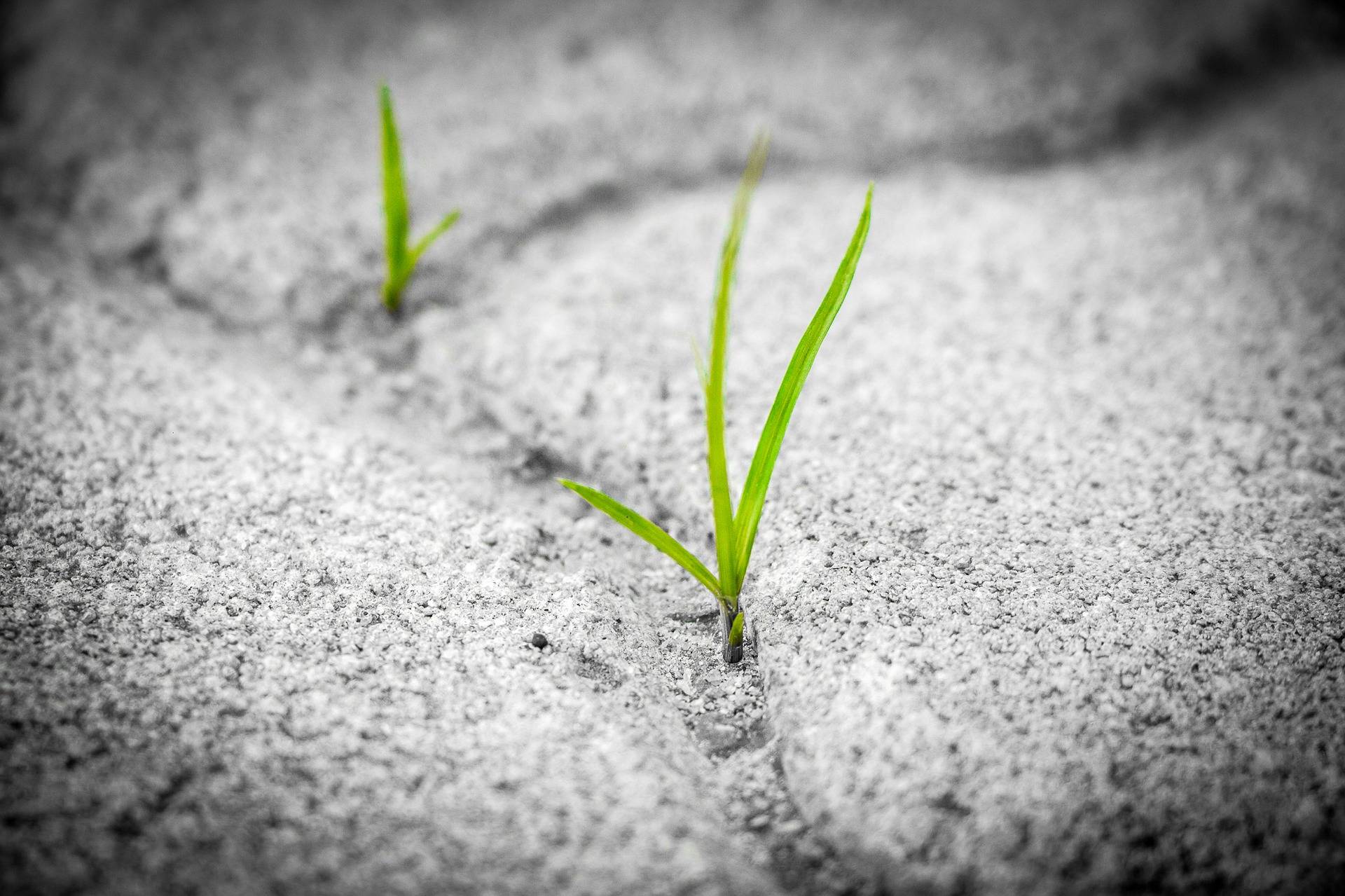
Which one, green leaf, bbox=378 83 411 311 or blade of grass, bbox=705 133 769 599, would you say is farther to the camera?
green leaf, bbox=378 83 411 311

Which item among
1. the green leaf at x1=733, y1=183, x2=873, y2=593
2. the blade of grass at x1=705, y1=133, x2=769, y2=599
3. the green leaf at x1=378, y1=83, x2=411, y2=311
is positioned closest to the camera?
the blade of grass at x1=705, y1=133, x2=769, y2=599

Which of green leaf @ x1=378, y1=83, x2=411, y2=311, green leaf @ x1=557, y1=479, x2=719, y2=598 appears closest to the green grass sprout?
green leaf @ x1=378, y1=83, x2=411, y2=311

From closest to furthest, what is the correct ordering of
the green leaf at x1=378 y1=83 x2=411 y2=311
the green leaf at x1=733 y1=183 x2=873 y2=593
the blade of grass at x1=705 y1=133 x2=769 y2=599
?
the blade of grass at x1=705 y1=133 x2=769 y2=599 < the green leaf at x1=733 y1=183 x2=873 y2=593 < the green leaf at x1=378 y1=83 x2=411 y2=311

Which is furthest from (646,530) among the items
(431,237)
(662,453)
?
(431,237)

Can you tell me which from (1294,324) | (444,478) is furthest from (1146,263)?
(444,478)

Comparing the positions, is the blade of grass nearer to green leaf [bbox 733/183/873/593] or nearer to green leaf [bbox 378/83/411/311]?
green leaf [bbox 733/183/873/593]

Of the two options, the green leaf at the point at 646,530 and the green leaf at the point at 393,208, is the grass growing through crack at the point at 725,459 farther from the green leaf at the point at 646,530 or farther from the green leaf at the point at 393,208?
the green leaf at the point at 393,208

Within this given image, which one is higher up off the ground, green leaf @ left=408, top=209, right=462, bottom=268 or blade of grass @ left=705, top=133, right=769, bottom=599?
green leaf @ left=408, top=209, right=462, bottom=268
